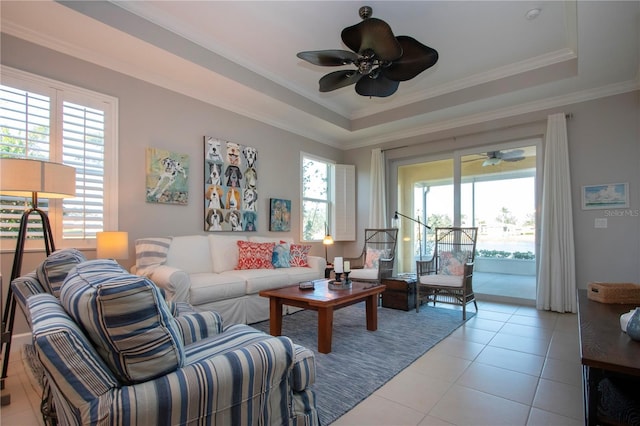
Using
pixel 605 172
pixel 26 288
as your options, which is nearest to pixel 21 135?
pixel 26 288

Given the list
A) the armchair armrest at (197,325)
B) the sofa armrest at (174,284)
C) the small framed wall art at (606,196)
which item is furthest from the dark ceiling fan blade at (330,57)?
the small framed wall art at (606,196)

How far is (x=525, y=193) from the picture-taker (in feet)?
14.9

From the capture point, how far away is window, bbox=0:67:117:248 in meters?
2.71

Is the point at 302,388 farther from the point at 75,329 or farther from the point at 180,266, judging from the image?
the point at 180,266

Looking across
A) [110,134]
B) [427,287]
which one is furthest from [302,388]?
[110,134]

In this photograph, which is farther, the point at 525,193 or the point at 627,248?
the point at 525,193

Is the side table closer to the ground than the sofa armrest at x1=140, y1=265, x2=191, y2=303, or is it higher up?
closer to the ground

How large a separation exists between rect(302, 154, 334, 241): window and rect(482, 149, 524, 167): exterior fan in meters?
2.64

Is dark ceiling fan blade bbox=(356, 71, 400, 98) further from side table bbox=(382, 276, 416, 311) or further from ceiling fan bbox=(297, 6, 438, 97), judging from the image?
side table bbox=(382, 276, 416, 311)

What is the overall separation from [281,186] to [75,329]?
422 centimetres

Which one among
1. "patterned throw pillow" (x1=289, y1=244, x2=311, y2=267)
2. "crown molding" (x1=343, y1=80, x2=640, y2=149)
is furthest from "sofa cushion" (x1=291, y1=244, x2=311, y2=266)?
"crown molding" (x1=343, y1=80, x2=640, y2=149)

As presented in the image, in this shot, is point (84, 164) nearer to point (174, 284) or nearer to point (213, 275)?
point (174, 284)

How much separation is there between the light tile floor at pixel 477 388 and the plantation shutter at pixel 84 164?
1.17 metres

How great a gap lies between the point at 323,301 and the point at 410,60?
83.6 inches
